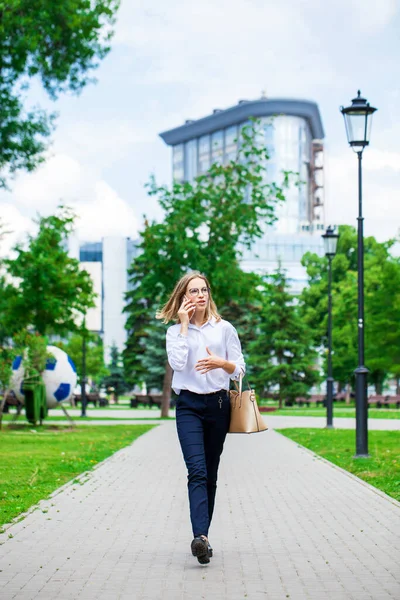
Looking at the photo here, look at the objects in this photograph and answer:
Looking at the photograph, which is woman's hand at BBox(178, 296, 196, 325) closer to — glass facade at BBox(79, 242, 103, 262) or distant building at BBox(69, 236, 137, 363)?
distant building at BBox(69, 236, 137, 363)

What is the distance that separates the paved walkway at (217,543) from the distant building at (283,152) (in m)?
114

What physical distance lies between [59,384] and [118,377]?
203ft

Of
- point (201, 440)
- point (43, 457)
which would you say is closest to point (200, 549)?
point (201, 440)

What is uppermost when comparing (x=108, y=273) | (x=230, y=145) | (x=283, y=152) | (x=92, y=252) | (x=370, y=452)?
(x=230, y=145)

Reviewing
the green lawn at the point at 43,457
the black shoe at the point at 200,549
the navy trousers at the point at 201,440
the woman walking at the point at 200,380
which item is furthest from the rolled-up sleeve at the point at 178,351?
the green lawn at the point at 43,457

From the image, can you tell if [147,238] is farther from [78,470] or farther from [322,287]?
[322,287]

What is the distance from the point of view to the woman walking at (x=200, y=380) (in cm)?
656

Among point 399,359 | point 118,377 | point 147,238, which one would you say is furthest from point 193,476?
point 118,377

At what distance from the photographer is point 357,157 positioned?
15.7 meters

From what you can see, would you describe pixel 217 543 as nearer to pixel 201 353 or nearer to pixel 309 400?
pixel 201 353

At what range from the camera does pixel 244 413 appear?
6828mm

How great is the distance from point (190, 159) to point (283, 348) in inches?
4544

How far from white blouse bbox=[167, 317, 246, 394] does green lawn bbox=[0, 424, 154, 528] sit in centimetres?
263

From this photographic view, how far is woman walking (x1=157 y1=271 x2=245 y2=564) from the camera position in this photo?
6.56 m
